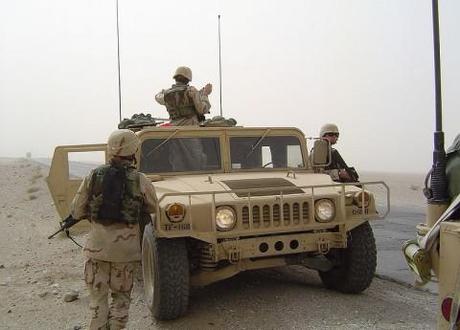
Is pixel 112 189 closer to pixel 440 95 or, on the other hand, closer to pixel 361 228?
pixel 440 95

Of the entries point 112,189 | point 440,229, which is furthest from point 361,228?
point 440,229

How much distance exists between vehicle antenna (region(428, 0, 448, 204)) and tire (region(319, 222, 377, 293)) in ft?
8.48

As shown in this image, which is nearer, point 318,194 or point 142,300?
point 318,194

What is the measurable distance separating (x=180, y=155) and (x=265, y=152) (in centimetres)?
97

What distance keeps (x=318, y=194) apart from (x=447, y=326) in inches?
110

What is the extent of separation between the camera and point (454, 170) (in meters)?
2.43

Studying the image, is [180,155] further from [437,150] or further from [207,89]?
[437,150]

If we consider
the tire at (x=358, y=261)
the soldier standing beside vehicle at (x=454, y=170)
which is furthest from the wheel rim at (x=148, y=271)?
the soldier standing beside vehicle at (x=454, y=170)

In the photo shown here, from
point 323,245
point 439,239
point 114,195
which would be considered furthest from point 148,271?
point 439,239

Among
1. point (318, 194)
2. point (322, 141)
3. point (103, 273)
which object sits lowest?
point (103, 273)

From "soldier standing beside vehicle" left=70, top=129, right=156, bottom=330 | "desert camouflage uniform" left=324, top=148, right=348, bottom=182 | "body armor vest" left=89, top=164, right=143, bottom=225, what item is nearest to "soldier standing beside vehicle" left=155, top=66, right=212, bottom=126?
"desert camouflage uniform" left=324, top=148, right=348, bottom=182

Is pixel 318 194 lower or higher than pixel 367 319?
higher

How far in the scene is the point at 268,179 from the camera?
509 cm

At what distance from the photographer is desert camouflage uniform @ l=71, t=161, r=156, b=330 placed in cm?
362
